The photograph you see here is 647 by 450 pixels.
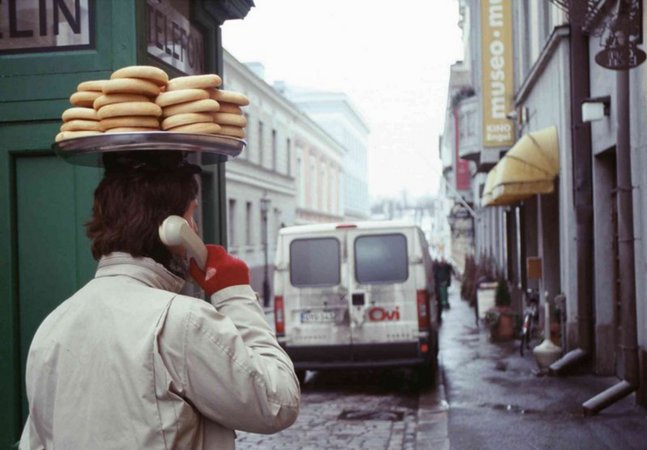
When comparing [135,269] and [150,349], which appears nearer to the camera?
[150,349]

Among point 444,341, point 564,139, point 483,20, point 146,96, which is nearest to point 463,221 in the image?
point 483,20

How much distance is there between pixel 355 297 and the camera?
1279cm

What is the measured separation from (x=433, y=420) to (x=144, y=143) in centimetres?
792

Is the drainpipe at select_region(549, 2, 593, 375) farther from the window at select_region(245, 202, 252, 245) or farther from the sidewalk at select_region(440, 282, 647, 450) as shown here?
the window at select_region(245, 202, 252, 245)

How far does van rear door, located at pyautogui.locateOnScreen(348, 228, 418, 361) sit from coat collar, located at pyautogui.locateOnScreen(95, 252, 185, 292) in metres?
10.1

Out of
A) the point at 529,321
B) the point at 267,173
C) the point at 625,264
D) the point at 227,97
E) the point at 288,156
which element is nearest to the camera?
the point at 227,97

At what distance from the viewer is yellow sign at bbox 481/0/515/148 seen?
21281mm

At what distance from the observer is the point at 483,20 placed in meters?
21.7

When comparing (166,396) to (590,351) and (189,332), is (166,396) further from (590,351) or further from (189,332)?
(590,351)

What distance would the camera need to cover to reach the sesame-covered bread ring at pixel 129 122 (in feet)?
9.07

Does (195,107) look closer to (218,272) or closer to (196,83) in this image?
(196,83)

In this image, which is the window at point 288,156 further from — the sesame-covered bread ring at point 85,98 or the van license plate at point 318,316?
the sesame-covered bread ring at point 85,98

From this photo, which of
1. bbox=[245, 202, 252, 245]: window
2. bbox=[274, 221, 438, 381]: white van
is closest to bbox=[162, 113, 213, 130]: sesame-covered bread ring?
bbox=[274, 221, 438, 381]: white van

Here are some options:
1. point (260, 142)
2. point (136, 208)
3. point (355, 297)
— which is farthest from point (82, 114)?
point (260, 142)
